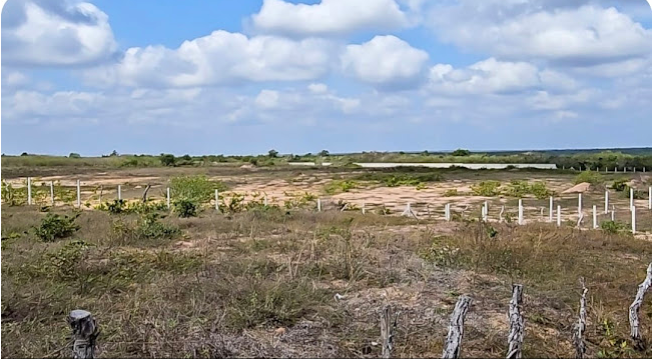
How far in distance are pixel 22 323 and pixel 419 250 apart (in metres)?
4.15

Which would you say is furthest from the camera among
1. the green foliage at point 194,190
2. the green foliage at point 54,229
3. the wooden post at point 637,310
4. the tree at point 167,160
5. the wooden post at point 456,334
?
the tree at point 167,160

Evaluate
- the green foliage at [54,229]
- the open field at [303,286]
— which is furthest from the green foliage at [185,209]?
the green foliage at [54,229]

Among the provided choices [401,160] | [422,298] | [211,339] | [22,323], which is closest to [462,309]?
[211,339]

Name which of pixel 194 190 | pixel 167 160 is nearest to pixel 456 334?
pixel 194 190

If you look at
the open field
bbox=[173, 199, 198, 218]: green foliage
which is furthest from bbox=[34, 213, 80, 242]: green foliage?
bbox=[173, 199, 198, 218]: green foliage

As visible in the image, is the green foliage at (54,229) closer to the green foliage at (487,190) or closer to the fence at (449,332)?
the fence at (449,332)

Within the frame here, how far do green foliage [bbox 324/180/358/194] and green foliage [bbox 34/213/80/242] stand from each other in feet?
50.2

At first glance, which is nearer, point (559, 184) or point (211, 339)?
point (211, 339)

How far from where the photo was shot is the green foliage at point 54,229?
27.6 ft

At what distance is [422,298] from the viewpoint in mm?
5117

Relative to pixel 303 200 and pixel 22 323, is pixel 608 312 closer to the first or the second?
pixel 22 323

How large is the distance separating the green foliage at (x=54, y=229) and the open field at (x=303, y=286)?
91 millimetres

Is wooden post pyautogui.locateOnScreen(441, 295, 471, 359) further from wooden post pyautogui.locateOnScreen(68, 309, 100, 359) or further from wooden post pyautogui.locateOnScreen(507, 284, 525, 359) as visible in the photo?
wooden post pyautogui.locateOnScreen(68, 309, 100, 359)

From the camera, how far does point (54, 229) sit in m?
8.56
